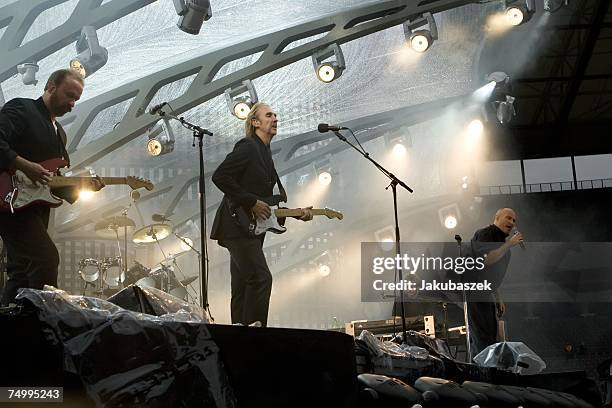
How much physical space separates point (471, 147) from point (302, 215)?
7.83m

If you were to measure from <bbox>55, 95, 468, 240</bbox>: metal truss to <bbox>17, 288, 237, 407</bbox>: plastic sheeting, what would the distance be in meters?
7.47

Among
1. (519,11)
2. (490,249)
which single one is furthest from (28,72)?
(519,11)

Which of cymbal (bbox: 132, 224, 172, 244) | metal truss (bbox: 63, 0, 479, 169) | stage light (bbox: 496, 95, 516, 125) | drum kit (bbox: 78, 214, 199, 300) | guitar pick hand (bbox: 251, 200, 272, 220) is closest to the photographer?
guitar pick hand (bbox: 251, 200, 272, 220)

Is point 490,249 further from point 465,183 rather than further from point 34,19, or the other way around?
point 465,183

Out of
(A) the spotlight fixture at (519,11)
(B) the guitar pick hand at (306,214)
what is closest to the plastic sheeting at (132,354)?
(B) the guitar pick hand at (306,214)

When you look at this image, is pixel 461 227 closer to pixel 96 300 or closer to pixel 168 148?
pixel 168 148

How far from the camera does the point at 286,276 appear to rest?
11.7 m

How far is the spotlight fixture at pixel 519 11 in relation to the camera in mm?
8773

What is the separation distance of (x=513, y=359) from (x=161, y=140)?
5.25 m

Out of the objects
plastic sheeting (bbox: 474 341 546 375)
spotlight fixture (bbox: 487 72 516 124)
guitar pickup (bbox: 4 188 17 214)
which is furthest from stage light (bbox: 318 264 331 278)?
guitar pickup (bbox: 4 188 17 214)

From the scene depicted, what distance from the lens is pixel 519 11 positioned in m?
8.77

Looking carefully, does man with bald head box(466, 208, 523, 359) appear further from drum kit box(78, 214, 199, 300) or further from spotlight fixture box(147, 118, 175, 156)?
spotlight fixture box(147, 118, 175, 156)

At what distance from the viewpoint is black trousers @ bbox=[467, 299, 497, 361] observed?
18.6ft

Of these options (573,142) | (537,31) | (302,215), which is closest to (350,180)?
(537,31)
